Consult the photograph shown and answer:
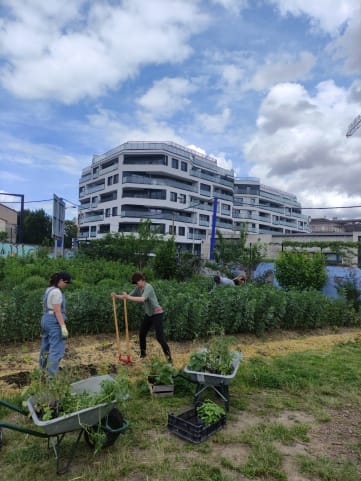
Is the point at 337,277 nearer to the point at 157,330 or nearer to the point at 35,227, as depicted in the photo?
the point at 157,330

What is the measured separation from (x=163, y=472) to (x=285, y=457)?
1128mm

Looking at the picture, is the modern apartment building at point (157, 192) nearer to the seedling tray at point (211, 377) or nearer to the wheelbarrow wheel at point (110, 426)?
the seedling tray at point (211, 377)

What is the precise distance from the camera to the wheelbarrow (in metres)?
2.74

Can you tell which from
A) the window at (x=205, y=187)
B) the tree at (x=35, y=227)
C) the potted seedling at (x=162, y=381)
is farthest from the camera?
the tree at (x=35, y=227)

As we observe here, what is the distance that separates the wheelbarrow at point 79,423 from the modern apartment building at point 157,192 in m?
36.6

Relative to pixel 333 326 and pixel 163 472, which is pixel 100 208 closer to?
pixel 333 326

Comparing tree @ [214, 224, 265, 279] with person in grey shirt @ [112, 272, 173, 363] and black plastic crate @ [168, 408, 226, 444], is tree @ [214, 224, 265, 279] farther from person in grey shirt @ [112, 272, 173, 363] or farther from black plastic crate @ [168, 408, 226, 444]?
black plastic crate @ [168, 408, 226, 444]

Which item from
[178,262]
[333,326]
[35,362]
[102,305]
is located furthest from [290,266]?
[35,362]

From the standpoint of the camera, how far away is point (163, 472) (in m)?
2.89

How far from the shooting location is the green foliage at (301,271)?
41.5 ft

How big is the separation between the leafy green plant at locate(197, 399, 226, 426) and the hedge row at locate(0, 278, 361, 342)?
2.77 m

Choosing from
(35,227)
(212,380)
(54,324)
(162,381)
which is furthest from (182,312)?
(35,227)

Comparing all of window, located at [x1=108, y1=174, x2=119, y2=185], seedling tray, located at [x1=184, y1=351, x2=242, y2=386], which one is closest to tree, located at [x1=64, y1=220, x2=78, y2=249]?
window, located at [x1=108, y1=174, x2=119, y2=185]

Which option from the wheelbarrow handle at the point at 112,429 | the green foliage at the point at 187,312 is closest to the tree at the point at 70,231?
the green foliage at the point at 187,312
